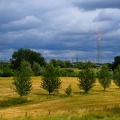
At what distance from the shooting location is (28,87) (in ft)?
239

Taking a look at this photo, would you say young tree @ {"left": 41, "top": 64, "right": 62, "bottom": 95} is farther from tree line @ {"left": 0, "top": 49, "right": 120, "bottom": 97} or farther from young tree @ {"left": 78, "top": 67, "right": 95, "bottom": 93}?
young tree @ {"left": 78, "top": 67, "right": 95, "bottom": 93}

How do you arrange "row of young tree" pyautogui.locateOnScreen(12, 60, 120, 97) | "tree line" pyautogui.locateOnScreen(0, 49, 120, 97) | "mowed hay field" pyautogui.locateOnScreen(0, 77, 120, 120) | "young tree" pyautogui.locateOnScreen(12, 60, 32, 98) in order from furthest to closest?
"tree line" pyautogui.locateOnScreen(0, 49, 120, 97) < "row of young tree" pyautogui.locateOnScreen(12, 60, 120, 97) < "young tree" pyautogui.locateOnScreen(12, 60, 32, 98) < "mowed hay field" pyautogui.locateOnScreen(0, 77, 120, 120)

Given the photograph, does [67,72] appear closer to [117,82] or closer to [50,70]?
[117,82]

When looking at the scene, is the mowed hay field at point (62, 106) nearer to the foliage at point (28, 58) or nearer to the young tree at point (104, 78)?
the young tree at point (104, 78)

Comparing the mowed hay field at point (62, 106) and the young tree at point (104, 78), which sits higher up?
the young tree at point (104, 78)

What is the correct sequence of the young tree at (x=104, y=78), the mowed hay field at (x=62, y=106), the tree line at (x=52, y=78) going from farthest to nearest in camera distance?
1. the young tree at (x=104, y=78)
2. the tree line at (x=52, y=78)
3. the mowed hay field at (x=62, y=106)

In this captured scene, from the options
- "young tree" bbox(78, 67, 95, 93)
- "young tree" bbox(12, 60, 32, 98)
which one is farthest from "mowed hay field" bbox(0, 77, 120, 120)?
"young tree" bbox(78, 67, 95, 93)

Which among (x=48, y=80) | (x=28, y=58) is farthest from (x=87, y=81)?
(x=28, y=58)

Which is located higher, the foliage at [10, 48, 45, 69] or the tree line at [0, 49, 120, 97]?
the foliage at [10, 48, 45, 69]

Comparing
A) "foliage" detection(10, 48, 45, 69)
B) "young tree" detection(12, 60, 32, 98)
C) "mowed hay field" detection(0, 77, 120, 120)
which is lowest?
"mowed hay field" detection(0, 77, 120, 120)

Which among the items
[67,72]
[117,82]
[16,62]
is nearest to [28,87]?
[117,82]

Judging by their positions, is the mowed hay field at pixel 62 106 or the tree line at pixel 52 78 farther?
the tree line at pixel 52 78

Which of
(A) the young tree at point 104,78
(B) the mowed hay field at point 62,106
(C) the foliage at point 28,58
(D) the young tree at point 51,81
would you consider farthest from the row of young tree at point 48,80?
(C) the foliage at point 28,58

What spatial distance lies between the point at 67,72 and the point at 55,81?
69.1 metres
